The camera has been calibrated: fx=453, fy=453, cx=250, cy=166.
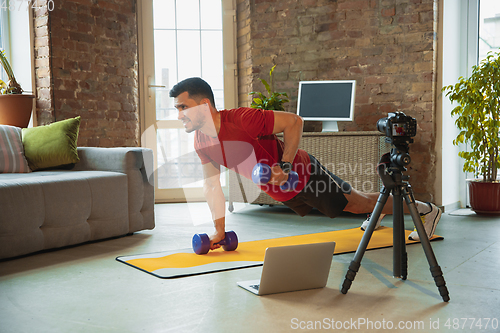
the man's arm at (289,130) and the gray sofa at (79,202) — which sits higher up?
the man's arm at (289,130)

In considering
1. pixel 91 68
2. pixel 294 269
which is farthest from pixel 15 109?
pixel 294 269

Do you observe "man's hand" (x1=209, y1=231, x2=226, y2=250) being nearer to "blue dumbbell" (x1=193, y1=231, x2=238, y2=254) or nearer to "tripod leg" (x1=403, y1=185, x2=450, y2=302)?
"blue dumbbell" (x1=193, y1=231, x2=238, y2=254)

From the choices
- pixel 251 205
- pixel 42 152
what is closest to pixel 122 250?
pixel 42 152

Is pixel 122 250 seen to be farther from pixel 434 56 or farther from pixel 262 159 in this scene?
pixel 434 56

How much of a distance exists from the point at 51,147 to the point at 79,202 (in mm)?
658

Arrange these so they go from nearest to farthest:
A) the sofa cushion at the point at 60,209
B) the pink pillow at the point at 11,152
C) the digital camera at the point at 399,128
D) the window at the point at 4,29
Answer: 1. the digital camera at the point at 399,128
2. the sofa cushion at the point at 60,209
3. the pink pillow at the point at 11,152
4. the window at the point at 4,29

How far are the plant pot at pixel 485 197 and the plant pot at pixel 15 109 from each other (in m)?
3.68

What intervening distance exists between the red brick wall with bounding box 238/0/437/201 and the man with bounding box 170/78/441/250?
196 cm

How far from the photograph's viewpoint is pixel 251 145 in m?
2.13

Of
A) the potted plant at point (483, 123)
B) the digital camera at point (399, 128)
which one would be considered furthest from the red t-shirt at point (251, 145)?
the potted plant at point (483, 123)

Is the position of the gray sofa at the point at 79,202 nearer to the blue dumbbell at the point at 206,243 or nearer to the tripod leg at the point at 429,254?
the blue dumbbell at the point at 206,243

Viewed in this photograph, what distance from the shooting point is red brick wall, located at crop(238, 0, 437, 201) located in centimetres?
389

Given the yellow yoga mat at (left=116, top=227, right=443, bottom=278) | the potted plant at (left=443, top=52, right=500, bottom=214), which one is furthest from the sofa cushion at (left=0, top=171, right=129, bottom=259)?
the potted plant at (left=443, top=52, right=500, bottom=214)

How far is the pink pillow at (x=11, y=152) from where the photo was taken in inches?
119
